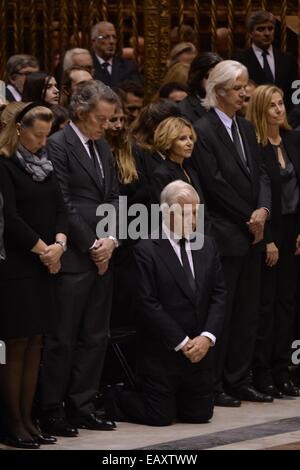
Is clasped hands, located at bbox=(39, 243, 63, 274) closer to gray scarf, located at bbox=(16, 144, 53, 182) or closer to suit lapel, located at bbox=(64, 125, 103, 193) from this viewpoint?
gray scarf, located at bbox=(16, 144, 53, 182)

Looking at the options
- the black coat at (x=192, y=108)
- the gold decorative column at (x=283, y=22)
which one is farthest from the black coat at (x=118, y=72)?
the black coat at (x=192, y=108)

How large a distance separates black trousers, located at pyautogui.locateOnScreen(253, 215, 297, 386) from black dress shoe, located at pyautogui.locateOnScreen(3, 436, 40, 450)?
226 cm

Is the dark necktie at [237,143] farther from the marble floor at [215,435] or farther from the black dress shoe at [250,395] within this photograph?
the marble floor at [215,435]

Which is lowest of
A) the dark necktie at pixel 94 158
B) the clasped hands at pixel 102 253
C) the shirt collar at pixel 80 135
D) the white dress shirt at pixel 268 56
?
the clasped hands at pixel 102 253

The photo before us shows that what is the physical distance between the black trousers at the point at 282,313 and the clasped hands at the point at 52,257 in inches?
82.4

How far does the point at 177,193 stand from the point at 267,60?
2.88 metres

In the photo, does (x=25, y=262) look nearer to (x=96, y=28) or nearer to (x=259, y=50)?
(x=96, y=28)

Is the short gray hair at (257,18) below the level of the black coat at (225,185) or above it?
above

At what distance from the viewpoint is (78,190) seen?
8836 millimetres

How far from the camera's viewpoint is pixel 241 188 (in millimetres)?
9562

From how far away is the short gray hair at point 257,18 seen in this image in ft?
36.7

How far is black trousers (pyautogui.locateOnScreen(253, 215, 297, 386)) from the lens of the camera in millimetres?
9938
